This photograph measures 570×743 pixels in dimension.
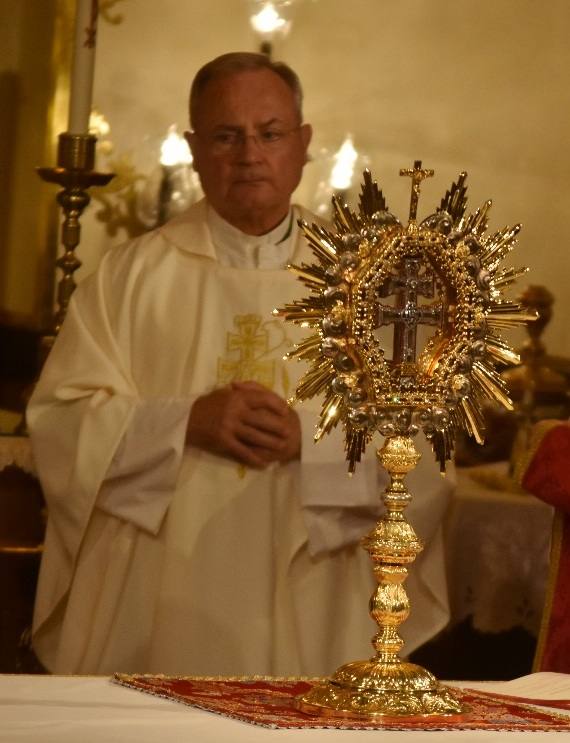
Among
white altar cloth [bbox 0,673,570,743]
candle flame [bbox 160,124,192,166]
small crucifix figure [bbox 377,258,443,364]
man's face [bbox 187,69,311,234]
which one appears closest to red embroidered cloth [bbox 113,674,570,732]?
white altar cloth [bbox 0,673,570,743]

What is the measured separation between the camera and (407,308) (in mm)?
2088

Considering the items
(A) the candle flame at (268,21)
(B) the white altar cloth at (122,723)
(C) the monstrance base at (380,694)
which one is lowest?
(B) the white altar cloth at (122,723)

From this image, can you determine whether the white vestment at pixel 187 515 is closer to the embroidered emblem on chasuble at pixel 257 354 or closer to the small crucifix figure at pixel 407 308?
the embroidered emblem on chasuble at pixel 257 354

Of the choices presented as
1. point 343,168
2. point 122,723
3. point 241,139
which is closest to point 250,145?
point 241,139

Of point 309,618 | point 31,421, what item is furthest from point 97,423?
point 309,618

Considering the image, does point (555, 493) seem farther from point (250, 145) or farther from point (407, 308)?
A: point (407, 308)

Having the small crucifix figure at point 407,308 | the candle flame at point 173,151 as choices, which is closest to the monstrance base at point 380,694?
the small crucifix figure at point 407,308

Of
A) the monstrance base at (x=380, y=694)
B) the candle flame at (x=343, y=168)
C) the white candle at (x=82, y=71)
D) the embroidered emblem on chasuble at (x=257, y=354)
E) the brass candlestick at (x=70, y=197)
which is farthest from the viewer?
the candle flame at (x=343, y=168)

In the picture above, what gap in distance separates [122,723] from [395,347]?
540 millimetres

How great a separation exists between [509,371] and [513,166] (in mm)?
595

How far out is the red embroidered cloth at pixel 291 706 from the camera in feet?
6.48

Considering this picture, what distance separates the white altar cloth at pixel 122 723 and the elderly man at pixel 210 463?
125cm

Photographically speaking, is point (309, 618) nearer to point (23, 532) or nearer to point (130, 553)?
point (130, 553)

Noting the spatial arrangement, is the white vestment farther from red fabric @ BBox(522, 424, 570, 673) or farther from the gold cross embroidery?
red fabric @ BBox(522, 424, 570, 673)
